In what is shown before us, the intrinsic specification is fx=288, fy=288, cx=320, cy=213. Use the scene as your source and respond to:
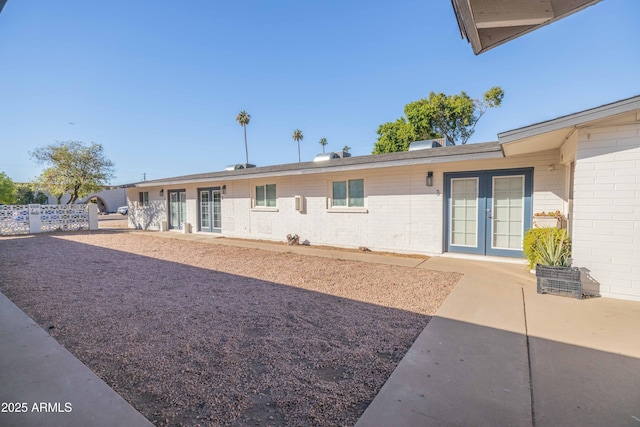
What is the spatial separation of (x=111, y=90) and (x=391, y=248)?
1232 centimetres

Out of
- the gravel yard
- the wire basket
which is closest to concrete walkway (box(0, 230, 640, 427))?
the gravel yard

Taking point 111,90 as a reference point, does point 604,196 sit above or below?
below

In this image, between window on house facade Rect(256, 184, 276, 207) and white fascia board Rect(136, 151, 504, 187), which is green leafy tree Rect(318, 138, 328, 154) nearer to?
white fascia board Rect(136, 151, 504, 187)

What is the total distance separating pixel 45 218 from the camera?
15.4 metres

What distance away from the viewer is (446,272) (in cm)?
635

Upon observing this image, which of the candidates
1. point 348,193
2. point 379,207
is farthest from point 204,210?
point 379,207

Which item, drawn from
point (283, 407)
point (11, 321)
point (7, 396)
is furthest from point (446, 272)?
point (11, 321)

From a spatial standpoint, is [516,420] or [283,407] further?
[283,407]

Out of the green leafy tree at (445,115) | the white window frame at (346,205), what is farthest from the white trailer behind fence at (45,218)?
the green leafy tree at (445,115)

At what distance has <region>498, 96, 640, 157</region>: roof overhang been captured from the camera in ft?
13.7

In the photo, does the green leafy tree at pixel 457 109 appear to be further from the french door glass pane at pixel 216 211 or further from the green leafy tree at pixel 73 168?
the green leafy tree at pixel 73 168

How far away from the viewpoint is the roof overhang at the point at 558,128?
13.7 feet

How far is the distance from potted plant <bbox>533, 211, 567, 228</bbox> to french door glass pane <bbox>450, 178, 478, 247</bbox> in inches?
57.5

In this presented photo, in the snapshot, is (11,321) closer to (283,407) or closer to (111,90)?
(283,407)
